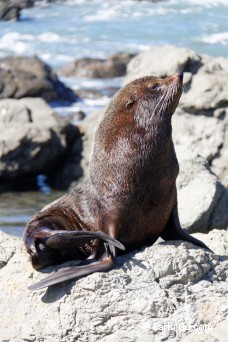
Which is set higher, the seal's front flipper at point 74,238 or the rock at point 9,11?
the seal's front flipper at point 74,238

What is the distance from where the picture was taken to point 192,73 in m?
13.4

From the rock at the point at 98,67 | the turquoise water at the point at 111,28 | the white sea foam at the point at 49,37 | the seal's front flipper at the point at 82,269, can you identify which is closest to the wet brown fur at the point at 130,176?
the seal's front flipper at the point at 82,269

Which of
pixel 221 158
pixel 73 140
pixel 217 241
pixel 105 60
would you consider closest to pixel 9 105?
pixel 73 140

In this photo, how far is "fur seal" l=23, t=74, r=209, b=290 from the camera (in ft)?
18.5

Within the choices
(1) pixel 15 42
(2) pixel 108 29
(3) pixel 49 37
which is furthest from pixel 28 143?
(2) pixel 108 29

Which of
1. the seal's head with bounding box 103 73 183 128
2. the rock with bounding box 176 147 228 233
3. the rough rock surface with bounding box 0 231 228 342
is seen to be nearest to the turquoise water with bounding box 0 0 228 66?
the rock with bounding box 176 147 228 233

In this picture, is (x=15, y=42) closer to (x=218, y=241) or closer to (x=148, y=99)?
(x=218, y=241)

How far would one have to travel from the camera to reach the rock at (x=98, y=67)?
26422 millimetres

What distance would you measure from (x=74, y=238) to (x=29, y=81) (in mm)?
16713

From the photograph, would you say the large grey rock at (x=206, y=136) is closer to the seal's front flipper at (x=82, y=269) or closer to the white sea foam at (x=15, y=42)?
the seal's front flipper at (x=82, y=269)

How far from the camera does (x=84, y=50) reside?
1283 inches

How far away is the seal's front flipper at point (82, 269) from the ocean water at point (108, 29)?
58.0 ft

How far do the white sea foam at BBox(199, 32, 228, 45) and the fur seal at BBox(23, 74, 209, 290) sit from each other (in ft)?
90.5

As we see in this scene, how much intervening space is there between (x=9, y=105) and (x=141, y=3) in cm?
3177
